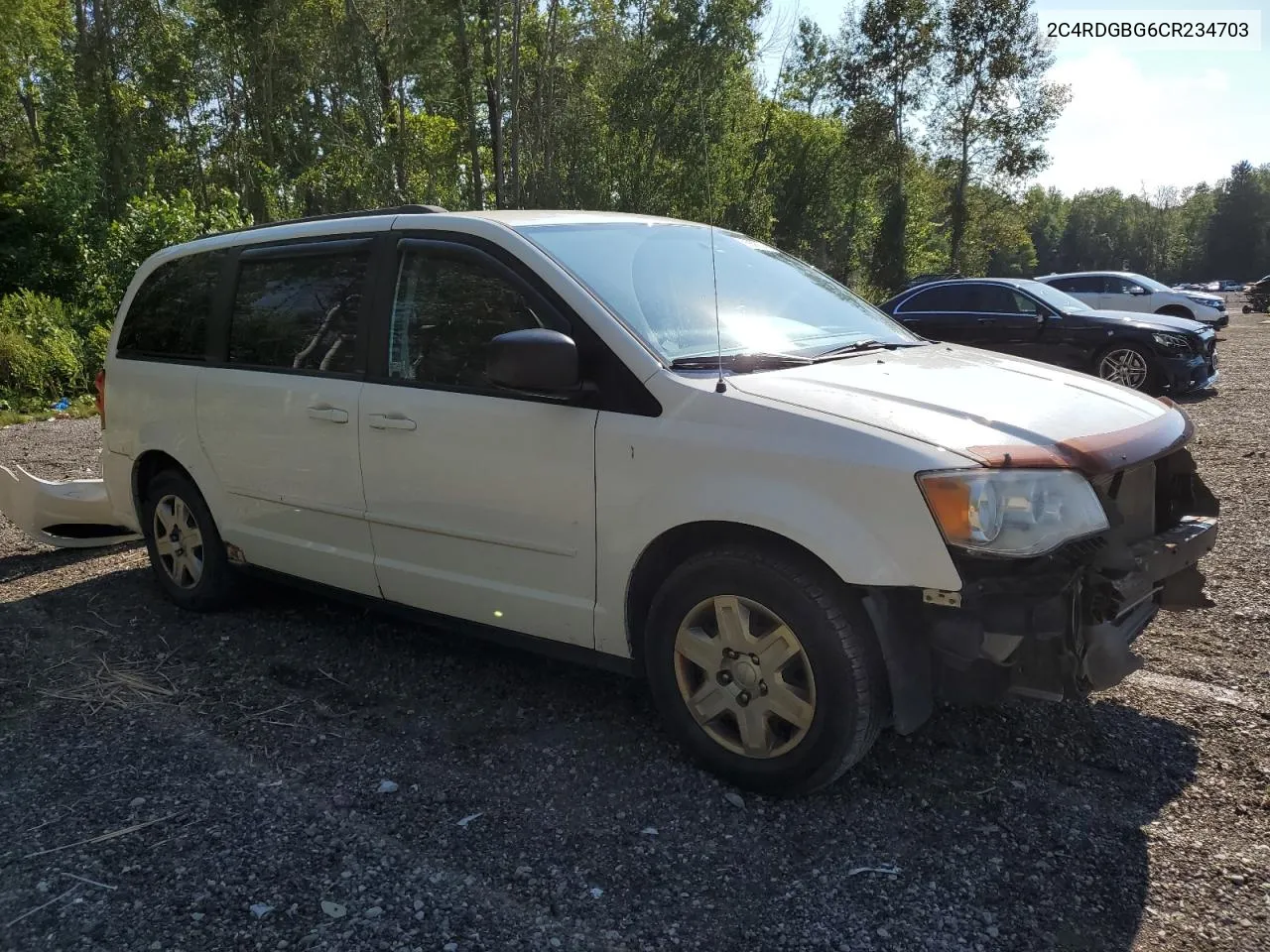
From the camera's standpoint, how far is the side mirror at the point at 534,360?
303 centimetres

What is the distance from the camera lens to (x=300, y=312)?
4223 mm

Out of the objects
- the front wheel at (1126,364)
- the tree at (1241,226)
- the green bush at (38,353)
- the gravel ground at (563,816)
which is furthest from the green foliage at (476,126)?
the tree at (1241,226)

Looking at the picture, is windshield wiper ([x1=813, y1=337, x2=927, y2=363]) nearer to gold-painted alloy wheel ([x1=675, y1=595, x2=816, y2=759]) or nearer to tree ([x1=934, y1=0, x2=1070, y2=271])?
gold-painted alloy wheel ([x1=675, y1=595, x2=816, y2=759])

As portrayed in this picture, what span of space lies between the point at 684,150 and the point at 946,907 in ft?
64.0

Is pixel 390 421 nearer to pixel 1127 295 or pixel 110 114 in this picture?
pixel 1127 295

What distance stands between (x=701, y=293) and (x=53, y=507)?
471 cm

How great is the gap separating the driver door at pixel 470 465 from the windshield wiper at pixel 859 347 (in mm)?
894

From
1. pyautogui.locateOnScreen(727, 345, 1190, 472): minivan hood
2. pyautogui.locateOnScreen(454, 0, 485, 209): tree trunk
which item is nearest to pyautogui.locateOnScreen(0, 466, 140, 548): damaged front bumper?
pyautogui.locateOnScreen(727, 345, 1190, 472): minivan hood

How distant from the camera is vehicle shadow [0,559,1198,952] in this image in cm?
248

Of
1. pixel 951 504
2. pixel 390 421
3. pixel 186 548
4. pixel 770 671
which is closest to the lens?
pixel 951 504

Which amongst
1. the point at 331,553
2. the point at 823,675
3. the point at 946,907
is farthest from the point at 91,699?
the point at 946,907

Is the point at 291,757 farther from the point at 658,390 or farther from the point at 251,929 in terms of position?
the point at 658,390

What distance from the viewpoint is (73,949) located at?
2389mm

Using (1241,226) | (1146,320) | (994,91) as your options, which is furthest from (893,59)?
(1241,226)
